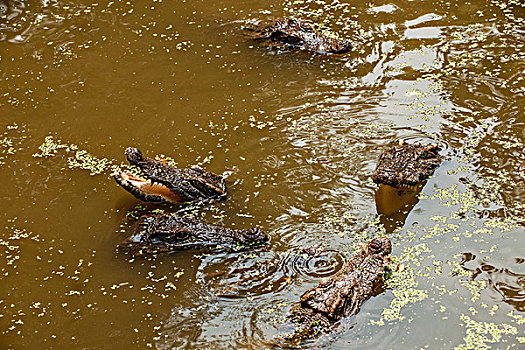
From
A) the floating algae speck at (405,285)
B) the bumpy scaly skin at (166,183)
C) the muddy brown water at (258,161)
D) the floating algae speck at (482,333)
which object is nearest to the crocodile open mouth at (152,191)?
the bumpy scaly skin at (166,183)

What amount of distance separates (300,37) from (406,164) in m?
3.11

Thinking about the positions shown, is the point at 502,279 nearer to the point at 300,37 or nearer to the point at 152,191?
the point at 152,191

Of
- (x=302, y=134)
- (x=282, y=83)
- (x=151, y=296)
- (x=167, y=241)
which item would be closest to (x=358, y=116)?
(x=302, y=134)

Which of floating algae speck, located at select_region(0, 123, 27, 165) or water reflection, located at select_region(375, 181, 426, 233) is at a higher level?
floating algae speck, located at select_region(0, 123, 27, 165)

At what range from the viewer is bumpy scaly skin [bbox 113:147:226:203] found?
550 cm

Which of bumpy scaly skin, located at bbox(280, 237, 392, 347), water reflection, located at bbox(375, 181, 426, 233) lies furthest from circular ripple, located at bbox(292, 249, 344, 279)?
water reflection, located at bbox(375, 181, 426, 233)

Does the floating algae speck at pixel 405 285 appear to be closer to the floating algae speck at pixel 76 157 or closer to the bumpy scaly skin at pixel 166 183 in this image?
the bumpy scaly skin at pixel 166 183

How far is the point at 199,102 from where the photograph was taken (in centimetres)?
703

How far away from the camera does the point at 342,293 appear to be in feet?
14.2

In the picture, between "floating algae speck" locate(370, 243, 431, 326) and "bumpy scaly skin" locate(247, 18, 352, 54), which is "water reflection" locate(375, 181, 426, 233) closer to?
"floating algae speck" locate(370, 243, 431, 326)

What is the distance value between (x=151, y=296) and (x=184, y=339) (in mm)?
554

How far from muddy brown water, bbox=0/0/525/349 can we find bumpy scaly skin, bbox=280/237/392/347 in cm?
10

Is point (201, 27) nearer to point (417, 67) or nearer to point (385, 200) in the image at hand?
point (417, 67)

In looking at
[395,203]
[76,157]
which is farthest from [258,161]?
[76,157]
